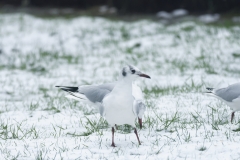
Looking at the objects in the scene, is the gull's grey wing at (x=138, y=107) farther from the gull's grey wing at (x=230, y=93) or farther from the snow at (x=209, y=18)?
the snow at (x=209, y=18)

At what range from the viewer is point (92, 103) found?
445cm

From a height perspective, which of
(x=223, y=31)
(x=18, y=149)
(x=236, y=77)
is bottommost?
(x=18, y=149)

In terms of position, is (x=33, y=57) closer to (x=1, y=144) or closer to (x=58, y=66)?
(x=58, y=66)

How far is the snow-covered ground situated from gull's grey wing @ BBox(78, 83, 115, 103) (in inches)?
10.1

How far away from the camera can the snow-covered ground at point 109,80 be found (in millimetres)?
3547

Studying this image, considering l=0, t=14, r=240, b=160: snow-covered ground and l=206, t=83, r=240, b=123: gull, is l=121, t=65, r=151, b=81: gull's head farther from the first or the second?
l=206, t=83, r=240, b=123: gull

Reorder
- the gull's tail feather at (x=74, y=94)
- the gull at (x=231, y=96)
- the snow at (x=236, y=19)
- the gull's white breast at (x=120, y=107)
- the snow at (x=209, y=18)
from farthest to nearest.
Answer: the snow at (x=209, y=18)
the snow at (x=236, y=19)
the gull's tail feather at (x=74, y=94)
the gull at (x=231, y=96)
the gull's white breast at (x=120, y=107)

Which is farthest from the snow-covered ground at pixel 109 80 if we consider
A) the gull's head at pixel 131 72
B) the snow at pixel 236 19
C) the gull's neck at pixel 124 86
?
the snow at pixel 236 19

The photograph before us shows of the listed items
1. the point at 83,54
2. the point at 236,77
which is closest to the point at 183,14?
the point at 83,54

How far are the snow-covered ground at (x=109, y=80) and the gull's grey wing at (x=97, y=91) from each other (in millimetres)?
258

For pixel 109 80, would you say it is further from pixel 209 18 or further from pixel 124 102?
pixel 209 18

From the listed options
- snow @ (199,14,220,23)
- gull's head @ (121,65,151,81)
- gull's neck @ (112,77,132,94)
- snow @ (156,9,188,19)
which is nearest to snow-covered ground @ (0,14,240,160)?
gull's neck @ (112,77,132,94)

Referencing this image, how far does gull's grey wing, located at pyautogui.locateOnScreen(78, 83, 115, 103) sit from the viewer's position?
4.30m

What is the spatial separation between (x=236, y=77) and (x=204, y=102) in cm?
184
